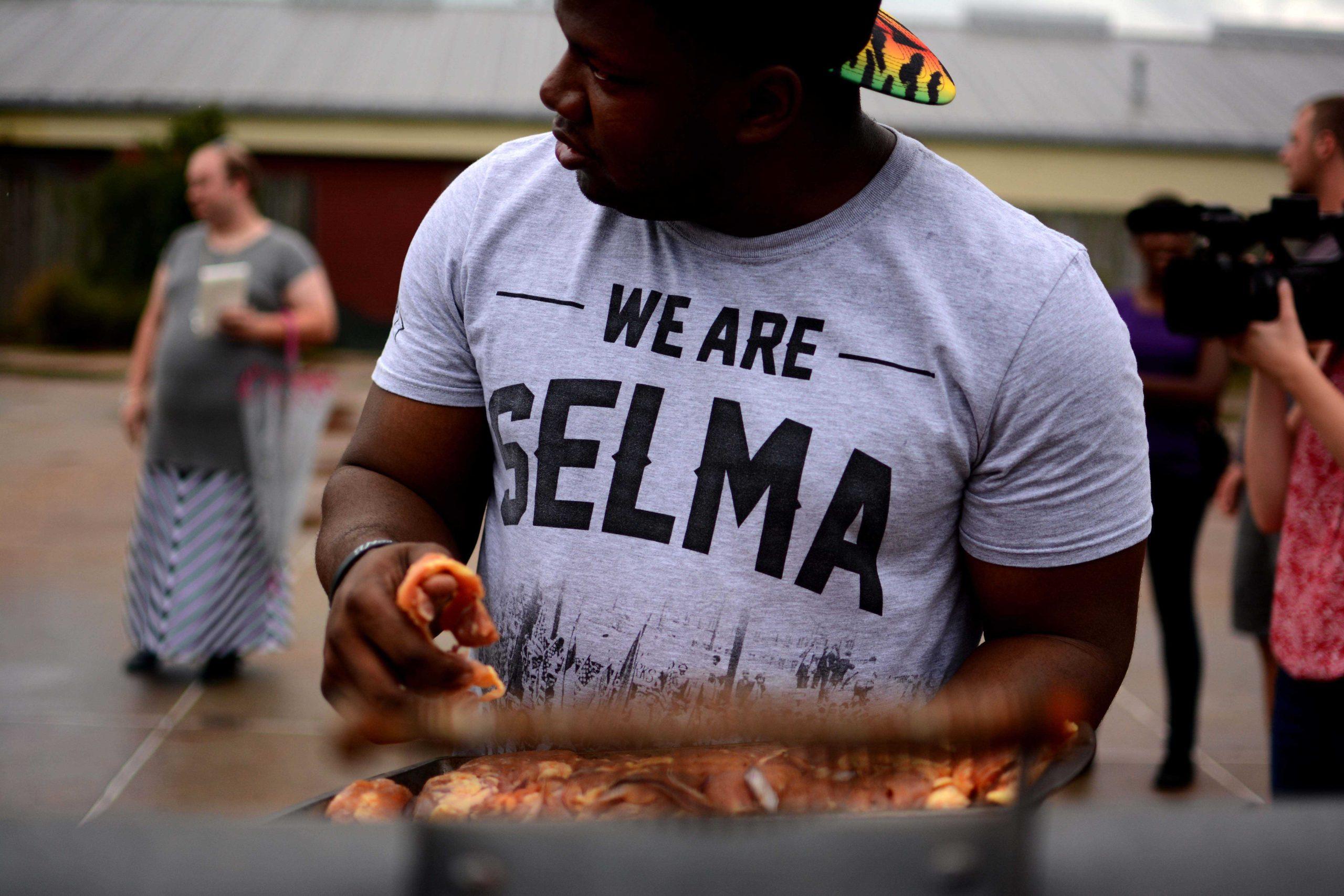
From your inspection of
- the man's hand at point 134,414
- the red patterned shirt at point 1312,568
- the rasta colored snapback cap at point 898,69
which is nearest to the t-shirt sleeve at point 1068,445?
the rasta colored snapback cap at point 898,69

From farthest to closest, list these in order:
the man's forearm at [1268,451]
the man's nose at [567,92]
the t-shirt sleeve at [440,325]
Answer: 1. the man's forearm at [1268,451]
2. the t-shirt sleeve at [440,325]
3. the man's nose at [567,92]

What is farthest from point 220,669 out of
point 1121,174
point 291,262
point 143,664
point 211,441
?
point 1121,174

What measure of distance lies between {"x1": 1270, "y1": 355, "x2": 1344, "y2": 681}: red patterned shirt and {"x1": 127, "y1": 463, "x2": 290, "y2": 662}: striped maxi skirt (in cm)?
360

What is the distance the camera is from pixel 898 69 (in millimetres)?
1443

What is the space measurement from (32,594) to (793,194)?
553 centimetres

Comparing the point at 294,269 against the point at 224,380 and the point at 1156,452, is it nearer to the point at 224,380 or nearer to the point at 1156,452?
the point at 224,380

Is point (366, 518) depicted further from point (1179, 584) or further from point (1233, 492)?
point (1179, 584)

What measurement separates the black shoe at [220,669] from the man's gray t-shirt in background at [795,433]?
3743 mm

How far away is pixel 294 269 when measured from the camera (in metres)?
5.02

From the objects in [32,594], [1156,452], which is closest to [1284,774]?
[1156,452]

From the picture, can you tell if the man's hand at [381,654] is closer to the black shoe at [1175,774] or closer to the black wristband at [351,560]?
the black wristband at [351,560]

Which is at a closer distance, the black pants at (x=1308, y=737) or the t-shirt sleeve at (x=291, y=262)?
the black pants at (x=1308, y=737)

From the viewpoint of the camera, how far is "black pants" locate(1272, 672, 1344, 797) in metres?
2.68

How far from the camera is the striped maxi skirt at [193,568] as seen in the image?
4.79 metres
